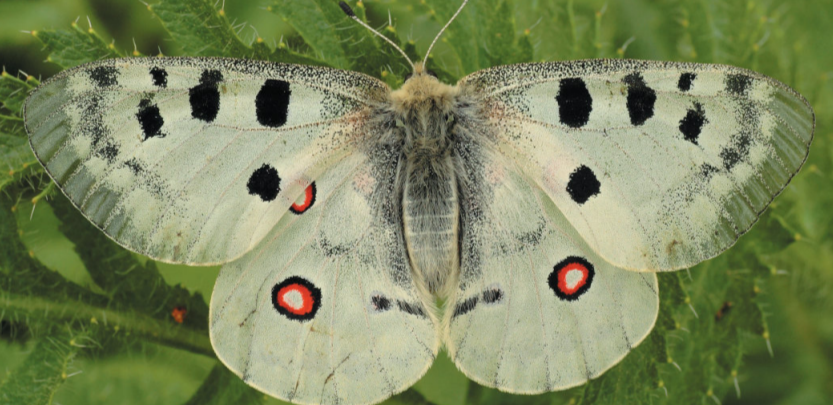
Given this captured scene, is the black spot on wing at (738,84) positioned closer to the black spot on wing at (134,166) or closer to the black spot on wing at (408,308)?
the black spot on wing at (408,308)

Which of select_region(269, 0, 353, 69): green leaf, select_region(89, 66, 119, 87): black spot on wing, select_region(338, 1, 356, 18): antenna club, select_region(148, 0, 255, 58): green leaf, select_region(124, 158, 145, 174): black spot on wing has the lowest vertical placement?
select_region(124, 158, 145, 174): black spot on wing

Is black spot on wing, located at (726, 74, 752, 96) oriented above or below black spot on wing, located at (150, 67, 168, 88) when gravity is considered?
above

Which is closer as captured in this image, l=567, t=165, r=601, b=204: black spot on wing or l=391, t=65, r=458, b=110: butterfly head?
l=567, t=165, r=601, b=204: black spot on wing

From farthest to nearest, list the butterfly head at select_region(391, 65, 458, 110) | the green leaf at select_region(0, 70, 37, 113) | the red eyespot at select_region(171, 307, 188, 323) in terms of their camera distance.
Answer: the red eyespot at select_region(171, 307, 188, 323), the green leaf at select_region(0, 70, 37, 113), the butterfly head at select_region(391, 65, 458, 110)

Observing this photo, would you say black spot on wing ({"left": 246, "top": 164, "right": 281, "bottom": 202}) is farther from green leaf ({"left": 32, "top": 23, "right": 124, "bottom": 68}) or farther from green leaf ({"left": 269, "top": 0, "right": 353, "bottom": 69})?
green leaf ({"left": 32, "top": 23, "right": 124, "bottom": 68})

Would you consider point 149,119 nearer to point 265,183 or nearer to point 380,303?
point 265,183

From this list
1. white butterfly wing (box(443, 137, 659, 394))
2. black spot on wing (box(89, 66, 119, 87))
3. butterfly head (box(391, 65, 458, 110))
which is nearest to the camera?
black spot on wing (box(89, 66, 119, 87))

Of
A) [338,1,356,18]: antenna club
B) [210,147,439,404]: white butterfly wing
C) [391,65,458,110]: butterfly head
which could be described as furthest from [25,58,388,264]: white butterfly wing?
[338,1,356,18]: antenna club
